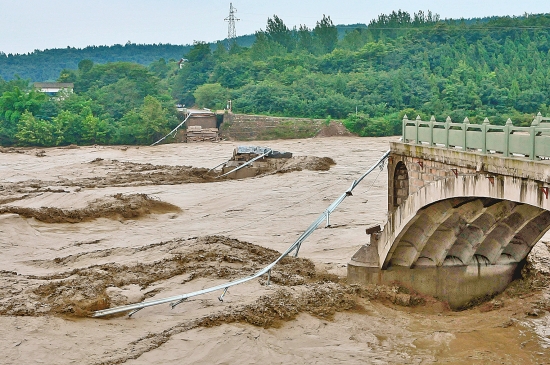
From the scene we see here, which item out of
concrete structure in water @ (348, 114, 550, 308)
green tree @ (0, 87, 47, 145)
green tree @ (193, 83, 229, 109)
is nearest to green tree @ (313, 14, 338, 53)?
green tree @ (193, 83, 229, 109)

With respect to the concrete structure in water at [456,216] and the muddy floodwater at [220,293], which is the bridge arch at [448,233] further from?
the muddy floodwater at [220,293]

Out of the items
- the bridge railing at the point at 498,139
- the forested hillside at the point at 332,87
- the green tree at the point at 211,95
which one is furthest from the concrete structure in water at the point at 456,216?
the green tree at the point at 211,95

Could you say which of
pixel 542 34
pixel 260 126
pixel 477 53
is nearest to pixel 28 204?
pixel 260 126

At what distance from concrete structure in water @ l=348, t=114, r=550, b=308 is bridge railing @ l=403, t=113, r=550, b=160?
2cm

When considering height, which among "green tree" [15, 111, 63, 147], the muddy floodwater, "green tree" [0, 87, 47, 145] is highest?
"green tree" [0, 87, 47, 145]

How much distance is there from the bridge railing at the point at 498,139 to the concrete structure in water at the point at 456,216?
0.02 m

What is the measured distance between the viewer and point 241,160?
4953 centimetres

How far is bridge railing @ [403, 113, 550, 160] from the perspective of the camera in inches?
491

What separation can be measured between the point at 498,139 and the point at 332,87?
77.0 m

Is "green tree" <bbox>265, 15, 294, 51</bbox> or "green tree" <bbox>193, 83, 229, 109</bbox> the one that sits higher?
"green tree" <bbox>265, 15, 294, 51</bbox>

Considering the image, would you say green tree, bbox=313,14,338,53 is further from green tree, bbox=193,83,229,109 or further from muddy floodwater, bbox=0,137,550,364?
muddy floodwater, bbox=0,137,550,364

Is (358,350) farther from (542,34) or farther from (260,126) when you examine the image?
(542,34)

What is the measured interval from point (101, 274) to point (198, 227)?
384 inches

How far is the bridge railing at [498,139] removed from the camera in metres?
12.5
